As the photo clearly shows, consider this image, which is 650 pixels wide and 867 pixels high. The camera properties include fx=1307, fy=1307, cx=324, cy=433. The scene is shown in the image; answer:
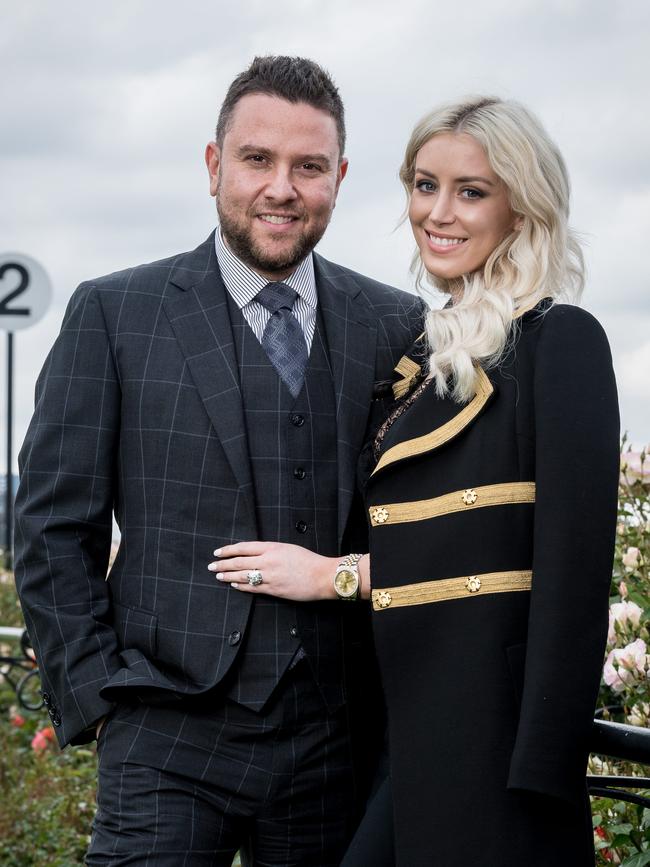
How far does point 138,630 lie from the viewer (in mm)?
3223

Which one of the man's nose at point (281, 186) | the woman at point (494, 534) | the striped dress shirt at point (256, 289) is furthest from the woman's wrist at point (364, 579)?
the man's nose at point (281, 186)

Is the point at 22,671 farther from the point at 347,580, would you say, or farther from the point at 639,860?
the point at 639,860

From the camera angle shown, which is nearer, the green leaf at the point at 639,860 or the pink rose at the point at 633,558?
the green leaf at the point at 639,860

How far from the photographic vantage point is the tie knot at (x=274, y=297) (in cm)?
344

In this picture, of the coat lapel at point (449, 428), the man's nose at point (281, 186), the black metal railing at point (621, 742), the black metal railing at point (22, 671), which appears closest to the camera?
the black metal railing at point (621, 742)

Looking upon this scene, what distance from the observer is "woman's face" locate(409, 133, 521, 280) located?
10.2 ft

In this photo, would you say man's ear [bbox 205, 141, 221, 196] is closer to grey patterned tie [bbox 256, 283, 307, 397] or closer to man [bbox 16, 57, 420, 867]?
man [bbox 16, 57, 420, 867]

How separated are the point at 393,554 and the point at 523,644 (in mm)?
369

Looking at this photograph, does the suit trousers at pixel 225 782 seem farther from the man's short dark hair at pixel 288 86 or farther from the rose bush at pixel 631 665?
the man's short dark hair at pixel 288 86

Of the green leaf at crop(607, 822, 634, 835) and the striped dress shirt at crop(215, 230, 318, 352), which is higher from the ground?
the striped dress shirt at crop(215, 230, 318, 352)

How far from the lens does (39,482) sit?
3.30 metres

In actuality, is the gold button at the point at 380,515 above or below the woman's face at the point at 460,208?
below

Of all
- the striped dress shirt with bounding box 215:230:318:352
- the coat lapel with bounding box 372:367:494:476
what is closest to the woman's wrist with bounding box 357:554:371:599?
the coat lapel with bounding box 372:367:494:476

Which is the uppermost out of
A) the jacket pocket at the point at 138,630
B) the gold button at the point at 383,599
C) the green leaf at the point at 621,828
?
the gold button at the point at 383,599
